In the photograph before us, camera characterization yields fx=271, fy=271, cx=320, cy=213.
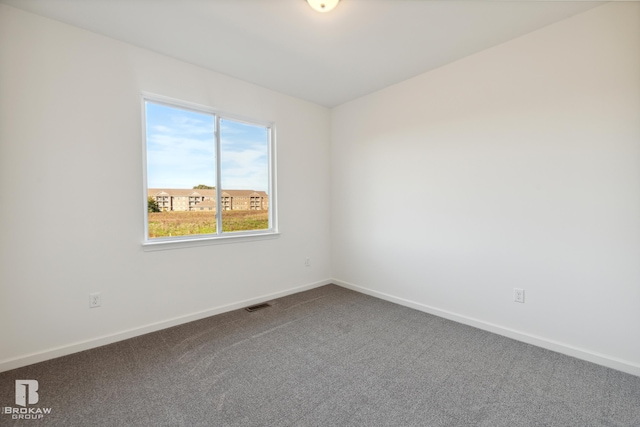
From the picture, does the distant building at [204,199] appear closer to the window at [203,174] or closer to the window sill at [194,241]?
the window at [203,174]

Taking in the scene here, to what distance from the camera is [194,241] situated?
280cm

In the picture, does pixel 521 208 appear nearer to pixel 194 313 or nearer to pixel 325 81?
pixel 325 81

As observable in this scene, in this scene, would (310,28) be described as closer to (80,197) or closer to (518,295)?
(80,197)

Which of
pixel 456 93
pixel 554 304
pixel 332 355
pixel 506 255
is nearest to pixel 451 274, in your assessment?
pixel 506 255

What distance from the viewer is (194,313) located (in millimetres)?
2816

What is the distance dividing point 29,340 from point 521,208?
4.07 m

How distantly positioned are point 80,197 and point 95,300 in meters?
0.86

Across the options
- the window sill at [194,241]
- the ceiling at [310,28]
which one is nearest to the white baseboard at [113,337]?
the window sill at [194,241]

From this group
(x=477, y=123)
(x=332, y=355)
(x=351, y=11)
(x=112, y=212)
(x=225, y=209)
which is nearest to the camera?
(x=351, y=11)

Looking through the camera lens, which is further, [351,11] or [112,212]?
[112,212]

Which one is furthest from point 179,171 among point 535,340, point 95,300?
point 535,340

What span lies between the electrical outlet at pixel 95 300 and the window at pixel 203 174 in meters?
0.56

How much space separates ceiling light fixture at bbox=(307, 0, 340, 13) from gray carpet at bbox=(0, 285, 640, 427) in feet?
8.53

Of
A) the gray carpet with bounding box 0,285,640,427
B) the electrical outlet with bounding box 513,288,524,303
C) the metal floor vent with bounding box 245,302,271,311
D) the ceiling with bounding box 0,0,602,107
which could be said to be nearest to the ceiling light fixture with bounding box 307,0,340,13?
the ceiling with bounding box 0,0,602,107
